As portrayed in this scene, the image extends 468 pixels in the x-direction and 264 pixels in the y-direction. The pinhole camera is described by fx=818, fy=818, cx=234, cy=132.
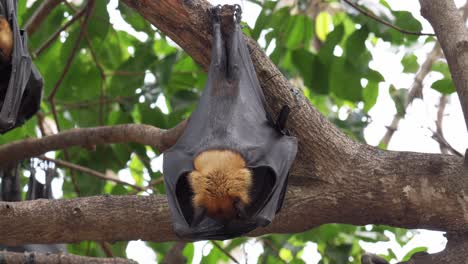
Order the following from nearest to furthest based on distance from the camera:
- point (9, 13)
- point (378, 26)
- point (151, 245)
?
point (9, 13)
point (378, 26)
point (151, 245)

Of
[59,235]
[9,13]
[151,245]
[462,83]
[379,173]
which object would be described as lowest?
[151,245]

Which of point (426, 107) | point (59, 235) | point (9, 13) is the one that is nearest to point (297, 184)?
point (59, 235)

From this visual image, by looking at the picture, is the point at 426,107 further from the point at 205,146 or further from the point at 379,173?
the point at 205,146

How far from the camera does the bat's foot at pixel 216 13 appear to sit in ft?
13.5

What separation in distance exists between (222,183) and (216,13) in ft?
2.82

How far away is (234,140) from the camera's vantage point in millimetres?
4066

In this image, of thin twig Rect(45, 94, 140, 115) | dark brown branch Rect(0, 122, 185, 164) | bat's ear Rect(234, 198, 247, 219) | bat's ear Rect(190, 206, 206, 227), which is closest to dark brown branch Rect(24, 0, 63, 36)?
thin twig Rect(45, 94, 140, 115)

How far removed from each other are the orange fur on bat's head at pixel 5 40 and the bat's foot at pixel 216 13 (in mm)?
1285

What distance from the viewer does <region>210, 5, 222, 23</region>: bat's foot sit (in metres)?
4.13

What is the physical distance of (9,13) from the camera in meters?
4.77

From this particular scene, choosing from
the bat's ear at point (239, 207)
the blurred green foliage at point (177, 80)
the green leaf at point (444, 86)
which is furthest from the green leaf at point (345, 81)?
the bat's ear at point (239, 207)

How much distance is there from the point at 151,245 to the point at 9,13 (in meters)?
2.93

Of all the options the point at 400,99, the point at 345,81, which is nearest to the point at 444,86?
the point at 400,99

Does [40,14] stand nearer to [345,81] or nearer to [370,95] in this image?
[345,81]
